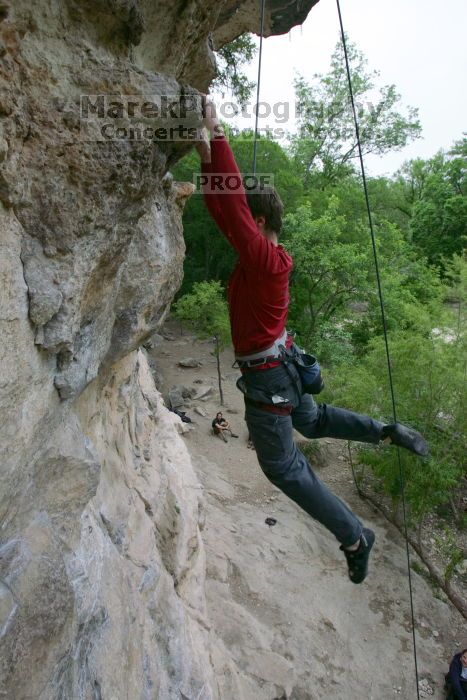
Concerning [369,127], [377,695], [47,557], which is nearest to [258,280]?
[47,557]

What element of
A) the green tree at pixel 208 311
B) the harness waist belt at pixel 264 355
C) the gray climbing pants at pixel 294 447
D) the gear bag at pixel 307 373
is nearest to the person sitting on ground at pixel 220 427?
the green tree at pixel 208 311

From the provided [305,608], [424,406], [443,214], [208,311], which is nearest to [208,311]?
[208,311]

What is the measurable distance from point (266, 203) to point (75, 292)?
1433 millimetres

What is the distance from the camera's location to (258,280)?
2.96 metres

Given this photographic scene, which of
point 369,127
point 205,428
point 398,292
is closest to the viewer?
point 205,428

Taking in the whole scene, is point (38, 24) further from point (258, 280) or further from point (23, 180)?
point (258, 280)

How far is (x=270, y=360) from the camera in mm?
3314

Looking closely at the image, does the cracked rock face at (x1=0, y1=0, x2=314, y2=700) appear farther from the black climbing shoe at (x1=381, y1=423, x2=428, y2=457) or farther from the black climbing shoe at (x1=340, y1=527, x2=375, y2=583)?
the black climbing shoe at (x1=381, y1=423, x2=428, y2=457)

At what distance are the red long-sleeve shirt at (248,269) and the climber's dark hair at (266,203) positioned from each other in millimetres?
188

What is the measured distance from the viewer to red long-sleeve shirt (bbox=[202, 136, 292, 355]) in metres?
2.57

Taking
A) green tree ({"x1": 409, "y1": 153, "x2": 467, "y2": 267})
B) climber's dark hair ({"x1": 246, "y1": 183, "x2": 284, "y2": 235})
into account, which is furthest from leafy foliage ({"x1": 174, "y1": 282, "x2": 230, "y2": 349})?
green tree ({"x1": 409, "y1": 153, "x2": 467, "y2": 267})

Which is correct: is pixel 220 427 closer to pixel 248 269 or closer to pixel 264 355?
pixel 264 355

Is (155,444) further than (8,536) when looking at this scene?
Yes

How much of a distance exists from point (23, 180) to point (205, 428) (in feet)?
33.3
